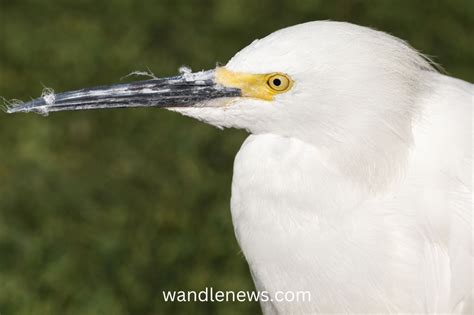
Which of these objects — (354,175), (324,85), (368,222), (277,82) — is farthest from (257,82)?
(368,222)

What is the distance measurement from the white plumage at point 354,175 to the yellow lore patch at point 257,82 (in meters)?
0.02

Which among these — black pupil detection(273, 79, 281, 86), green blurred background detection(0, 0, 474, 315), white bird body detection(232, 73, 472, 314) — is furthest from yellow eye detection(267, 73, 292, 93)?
green blurred background detection(0, 0, 474, 315)

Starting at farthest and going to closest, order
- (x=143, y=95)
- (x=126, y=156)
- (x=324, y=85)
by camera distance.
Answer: (x=126, y=156)
(x=143, y=95)
(x=324, y=85)

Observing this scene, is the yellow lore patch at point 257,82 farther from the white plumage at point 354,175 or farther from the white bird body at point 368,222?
the white bird body at point 368,222

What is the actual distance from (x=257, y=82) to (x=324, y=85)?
6.7 inches

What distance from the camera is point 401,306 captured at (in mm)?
2537

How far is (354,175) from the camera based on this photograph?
2.36 meters

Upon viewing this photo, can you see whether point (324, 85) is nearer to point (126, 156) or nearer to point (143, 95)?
point (143, 95)

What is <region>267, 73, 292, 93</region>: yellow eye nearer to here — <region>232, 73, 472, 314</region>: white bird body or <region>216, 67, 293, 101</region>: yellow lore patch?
<region>216, 67, 293, 101</region>: yellow lore patch

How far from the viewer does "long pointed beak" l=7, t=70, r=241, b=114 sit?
247 cm

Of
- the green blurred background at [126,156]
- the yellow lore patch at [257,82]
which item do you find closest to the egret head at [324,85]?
the yellow lore patch at [257,82]

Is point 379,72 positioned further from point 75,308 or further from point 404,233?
point 75,308

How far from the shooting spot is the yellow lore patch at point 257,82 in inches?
90.7

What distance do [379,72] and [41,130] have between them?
8.06ft
